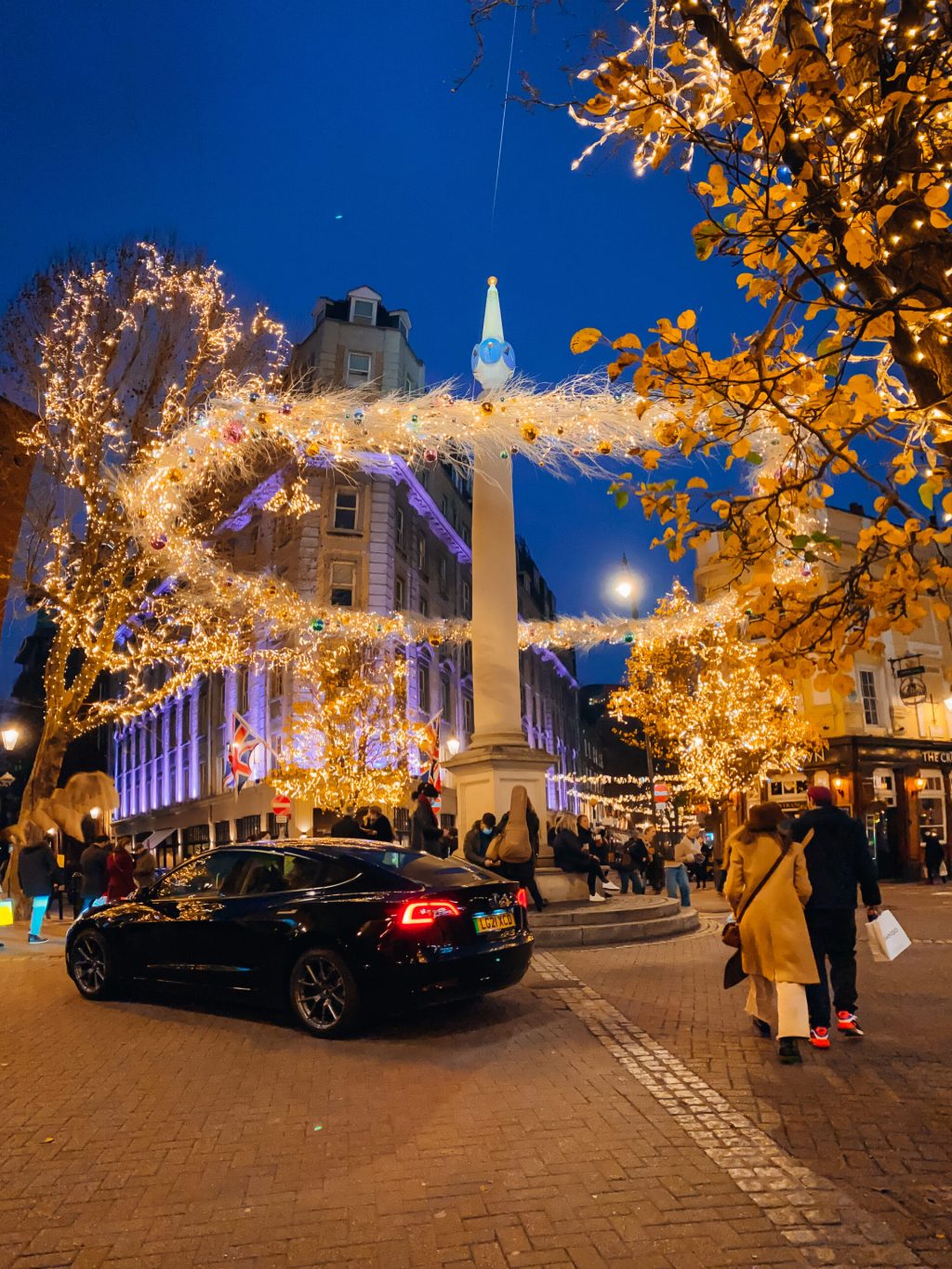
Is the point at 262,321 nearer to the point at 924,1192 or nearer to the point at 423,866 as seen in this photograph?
the point at 423,866

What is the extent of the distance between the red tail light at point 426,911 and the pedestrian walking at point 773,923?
2122 mm

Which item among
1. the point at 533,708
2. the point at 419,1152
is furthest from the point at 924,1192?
the point at 533,708

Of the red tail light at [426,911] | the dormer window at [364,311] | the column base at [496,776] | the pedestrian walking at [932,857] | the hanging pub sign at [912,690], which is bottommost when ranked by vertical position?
the pedestrian walking at [932,857]

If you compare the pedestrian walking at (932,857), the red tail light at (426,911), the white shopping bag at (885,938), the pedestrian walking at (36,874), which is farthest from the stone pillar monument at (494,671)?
the pedestrian walking at (932,857)

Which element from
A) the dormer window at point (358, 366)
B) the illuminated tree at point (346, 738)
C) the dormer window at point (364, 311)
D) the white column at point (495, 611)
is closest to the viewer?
the white column at point (495, 611)

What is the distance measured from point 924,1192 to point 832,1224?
1.97 feet

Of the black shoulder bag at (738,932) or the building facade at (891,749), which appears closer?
the black shoulder bag at (738,932)

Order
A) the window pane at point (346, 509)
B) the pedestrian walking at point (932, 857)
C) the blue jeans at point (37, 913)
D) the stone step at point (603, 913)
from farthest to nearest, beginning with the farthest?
the window pane at point (346, 509) → the pedestrian walking at point (932, 857) → the blue jeans at point (37, 913) → the stone step at point (603, 913)

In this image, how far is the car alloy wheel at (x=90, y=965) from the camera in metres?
8.61

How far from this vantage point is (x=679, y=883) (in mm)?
17766

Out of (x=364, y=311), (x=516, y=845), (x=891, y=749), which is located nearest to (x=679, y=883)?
(x=516, y=845)

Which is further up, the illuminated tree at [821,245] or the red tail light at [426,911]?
the illuminated tree at [821,245]

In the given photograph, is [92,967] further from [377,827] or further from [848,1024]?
[377,827]

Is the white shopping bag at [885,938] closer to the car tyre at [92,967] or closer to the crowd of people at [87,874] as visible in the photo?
the car tyre at [92,967]
